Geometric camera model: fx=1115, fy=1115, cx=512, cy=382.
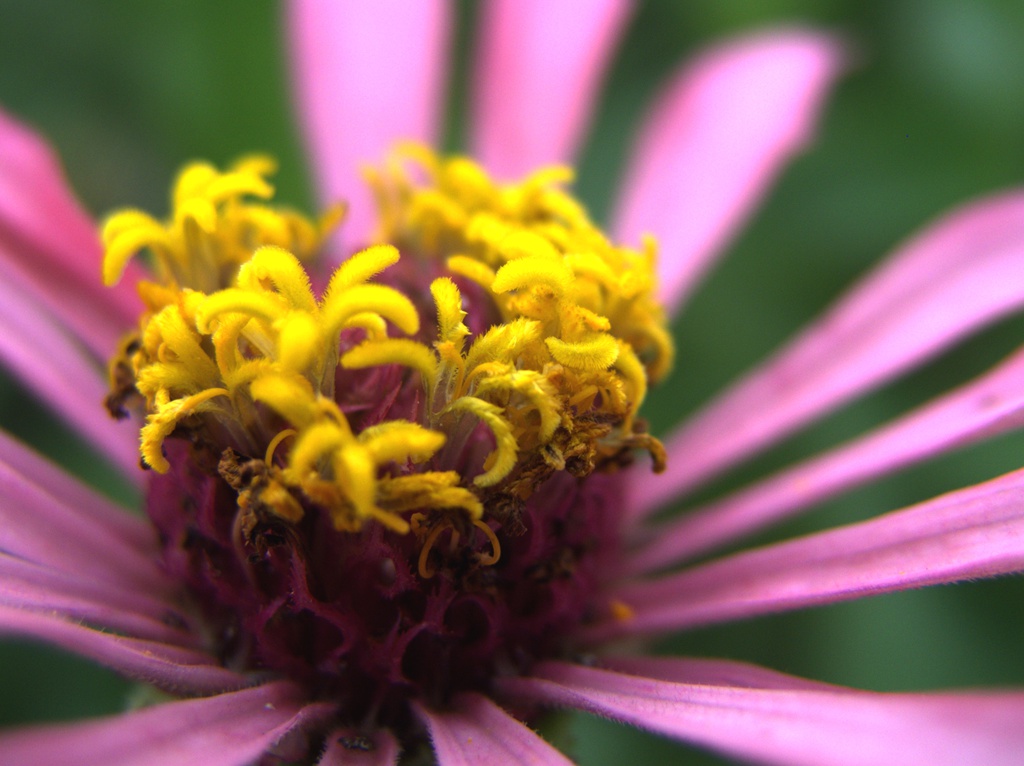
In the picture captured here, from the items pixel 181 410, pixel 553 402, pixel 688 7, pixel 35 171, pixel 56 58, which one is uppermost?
pixel 688 7

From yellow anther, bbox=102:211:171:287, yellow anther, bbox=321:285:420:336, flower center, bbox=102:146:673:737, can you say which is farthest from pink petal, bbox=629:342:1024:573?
yellow anther, bbox=102:211:171:287

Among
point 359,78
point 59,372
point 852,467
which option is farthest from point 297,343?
point 359,78

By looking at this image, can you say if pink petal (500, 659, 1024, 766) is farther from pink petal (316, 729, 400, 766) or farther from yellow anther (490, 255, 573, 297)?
yellow anther (490, 255, 573, 297)

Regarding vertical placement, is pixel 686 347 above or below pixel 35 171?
above

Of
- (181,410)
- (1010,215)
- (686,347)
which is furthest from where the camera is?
(686,347)

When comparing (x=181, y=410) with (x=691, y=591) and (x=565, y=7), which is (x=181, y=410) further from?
(x=565, y=7)

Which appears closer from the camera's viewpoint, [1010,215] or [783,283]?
[1010,215]

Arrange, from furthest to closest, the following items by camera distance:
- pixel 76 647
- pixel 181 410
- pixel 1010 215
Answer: pixel 1010 215 → pixel 181 410 → pixel 76 647

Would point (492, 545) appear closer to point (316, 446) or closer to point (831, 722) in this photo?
point (316, 446)

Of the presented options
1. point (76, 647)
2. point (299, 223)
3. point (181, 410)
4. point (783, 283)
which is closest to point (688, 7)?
point (783, 283)
